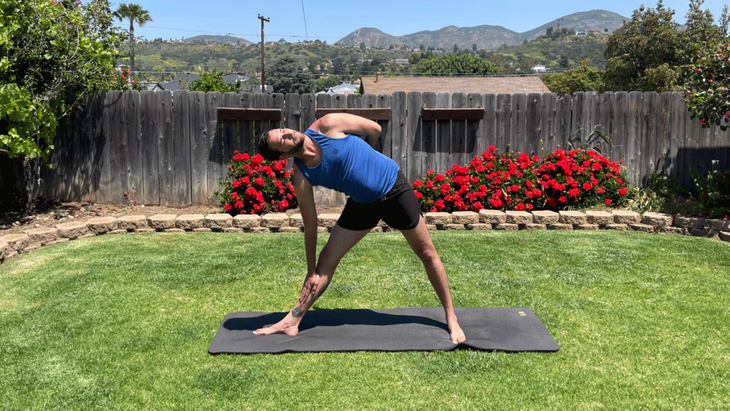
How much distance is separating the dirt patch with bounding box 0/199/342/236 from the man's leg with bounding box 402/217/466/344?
174 inches

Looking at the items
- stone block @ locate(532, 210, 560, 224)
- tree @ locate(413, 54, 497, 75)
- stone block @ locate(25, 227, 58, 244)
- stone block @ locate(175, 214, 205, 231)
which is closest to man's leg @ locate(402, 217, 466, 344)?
stone block @ locate(532, 210, 560, 224)

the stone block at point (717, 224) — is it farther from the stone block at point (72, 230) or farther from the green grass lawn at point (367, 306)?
the stone block at point (72, 230)

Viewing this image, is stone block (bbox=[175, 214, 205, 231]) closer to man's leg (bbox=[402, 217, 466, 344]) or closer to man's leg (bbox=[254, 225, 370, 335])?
man's leg (bbox=[254, 225, 370, 335])

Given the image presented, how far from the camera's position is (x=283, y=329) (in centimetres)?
393

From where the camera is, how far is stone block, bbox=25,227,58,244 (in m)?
6.55

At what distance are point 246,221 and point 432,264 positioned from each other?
4.34 m

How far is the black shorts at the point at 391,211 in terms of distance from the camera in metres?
3.59

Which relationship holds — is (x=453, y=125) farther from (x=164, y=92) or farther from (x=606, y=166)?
(x=164, y=92)

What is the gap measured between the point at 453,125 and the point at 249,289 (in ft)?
16.8

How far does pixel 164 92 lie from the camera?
8836 mm

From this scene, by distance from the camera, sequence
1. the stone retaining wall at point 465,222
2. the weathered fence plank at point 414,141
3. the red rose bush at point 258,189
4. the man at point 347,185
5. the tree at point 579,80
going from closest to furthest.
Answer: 1. the man at point 347,185
2. the stone retaining wall at point 465,222
3. the red rose bush at point 258,189
4. the weathered fence plank at point 414,141
5. the tree at point 579,80

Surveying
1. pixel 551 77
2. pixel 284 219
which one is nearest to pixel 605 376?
pixel 284 219

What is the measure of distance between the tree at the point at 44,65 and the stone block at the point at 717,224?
8506mm

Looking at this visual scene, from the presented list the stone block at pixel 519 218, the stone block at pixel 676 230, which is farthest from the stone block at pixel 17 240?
the stone block at pixel 676 230
